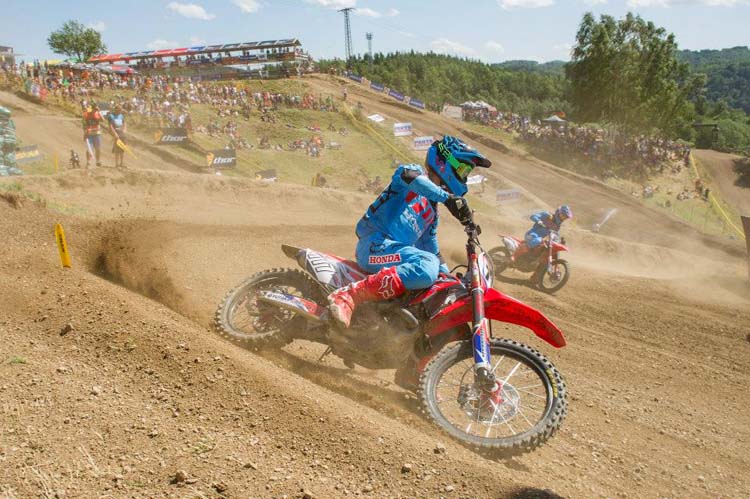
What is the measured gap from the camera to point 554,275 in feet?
36.4

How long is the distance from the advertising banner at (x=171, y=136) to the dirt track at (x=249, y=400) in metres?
16.2

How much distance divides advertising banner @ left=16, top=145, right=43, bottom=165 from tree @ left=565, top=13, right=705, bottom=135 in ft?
128

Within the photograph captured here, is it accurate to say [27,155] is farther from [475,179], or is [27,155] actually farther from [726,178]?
[726,178]

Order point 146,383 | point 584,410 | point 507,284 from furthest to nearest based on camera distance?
point 507,284, point 584,410, point 146,383

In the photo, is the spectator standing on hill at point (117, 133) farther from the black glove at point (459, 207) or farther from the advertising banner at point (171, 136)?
the black glove at point (459, 207)

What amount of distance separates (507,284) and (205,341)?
7528 millimetres

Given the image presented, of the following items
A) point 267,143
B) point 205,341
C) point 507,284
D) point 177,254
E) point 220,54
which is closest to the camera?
point 205,341

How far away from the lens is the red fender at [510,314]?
4.23 meters

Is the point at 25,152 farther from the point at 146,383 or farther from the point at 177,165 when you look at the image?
the point at 146,383

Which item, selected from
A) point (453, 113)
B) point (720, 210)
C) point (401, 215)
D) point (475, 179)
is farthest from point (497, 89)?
point (401, 215)

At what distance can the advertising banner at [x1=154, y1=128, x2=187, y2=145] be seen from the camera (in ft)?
78.1

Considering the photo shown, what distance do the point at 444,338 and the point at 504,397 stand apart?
2.33 ft

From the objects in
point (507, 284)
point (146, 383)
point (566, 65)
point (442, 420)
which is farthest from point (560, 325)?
point (566, 65)

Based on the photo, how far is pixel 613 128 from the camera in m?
42.1
